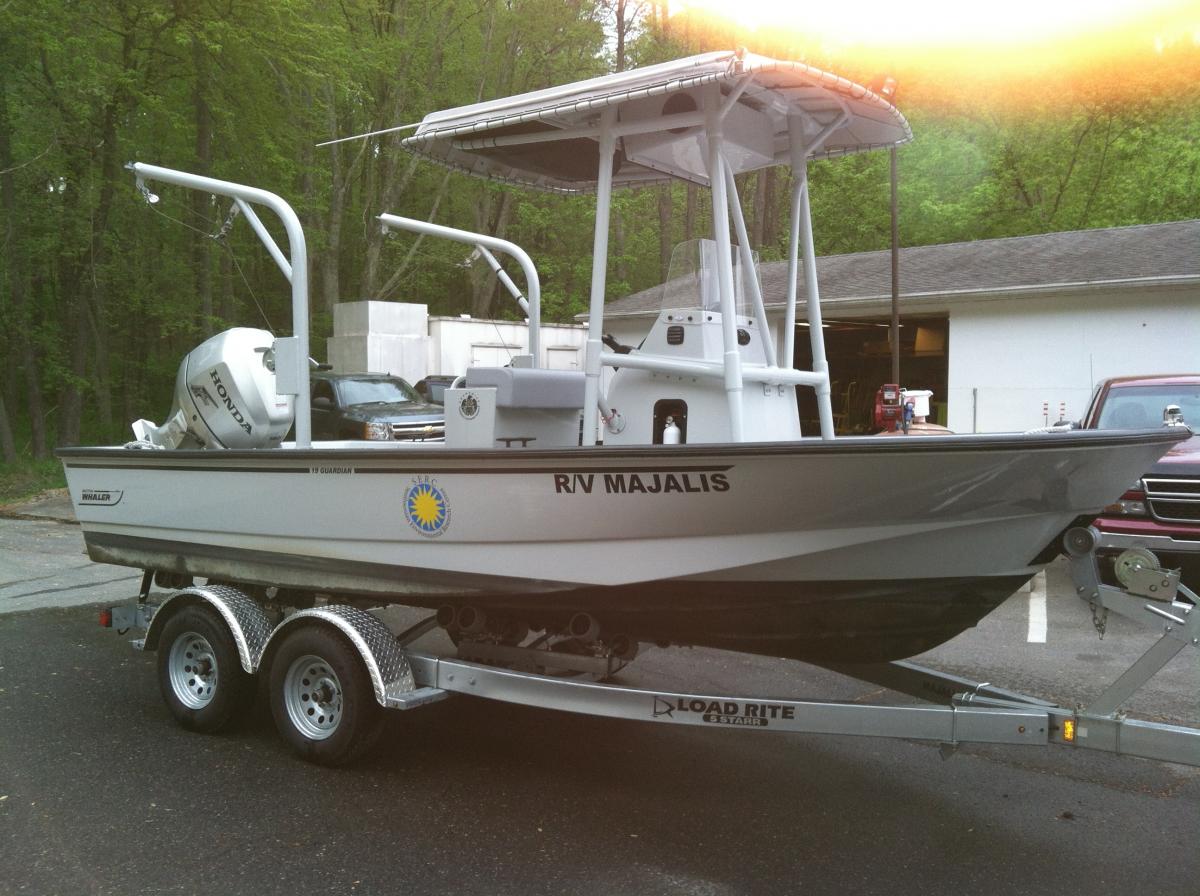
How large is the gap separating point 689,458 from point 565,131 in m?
2.23

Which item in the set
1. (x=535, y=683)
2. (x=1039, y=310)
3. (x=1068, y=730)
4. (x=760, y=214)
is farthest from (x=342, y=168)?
(x=1068, y=730)

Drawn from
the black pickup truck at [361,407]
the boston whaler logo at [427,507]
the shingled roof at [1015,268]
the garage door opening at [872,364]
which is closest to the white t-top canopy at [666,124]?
the boston whaler logo at [427,507]

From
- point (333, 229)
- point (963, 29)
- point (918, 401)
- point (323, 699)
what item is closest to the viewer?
point (323, 699)

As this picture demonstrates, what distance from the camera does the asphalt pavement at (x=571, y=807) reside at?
3.87 metres

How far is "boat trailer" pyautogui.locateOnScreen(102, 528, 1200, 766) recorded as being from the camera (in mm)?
3744

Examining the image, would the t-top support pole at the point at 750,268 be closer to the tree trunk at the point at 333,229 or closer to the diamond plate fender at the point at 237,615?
the diamond plate fender at the point at 237,615

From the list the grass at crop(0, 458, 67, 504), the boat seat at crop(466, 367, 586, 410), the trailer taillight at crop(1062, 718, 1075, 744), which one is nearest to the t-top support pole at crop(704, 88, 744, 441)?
the boat seat at crop(466, 367, 586, 410)

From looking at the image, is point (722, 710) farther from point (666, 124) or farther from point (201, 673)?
point (201, 673)

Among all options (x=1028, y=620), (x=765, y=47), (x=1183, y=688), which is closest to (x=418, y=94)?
(x=765, y=47)

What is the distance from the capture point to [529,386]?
17.1 feet

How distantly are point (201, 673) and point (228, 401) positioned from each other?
5.13ft

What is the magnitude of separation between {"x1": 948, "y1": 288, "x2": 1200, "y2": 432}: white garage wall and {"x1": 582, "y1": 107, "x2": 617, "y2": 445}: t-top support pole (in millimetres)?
14379

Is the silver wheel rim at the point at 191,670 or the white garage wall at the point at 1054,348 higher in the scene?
the white garage wall at the point at 1054,348

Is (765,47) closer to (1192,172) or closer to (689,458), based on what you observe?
(1192,172)
